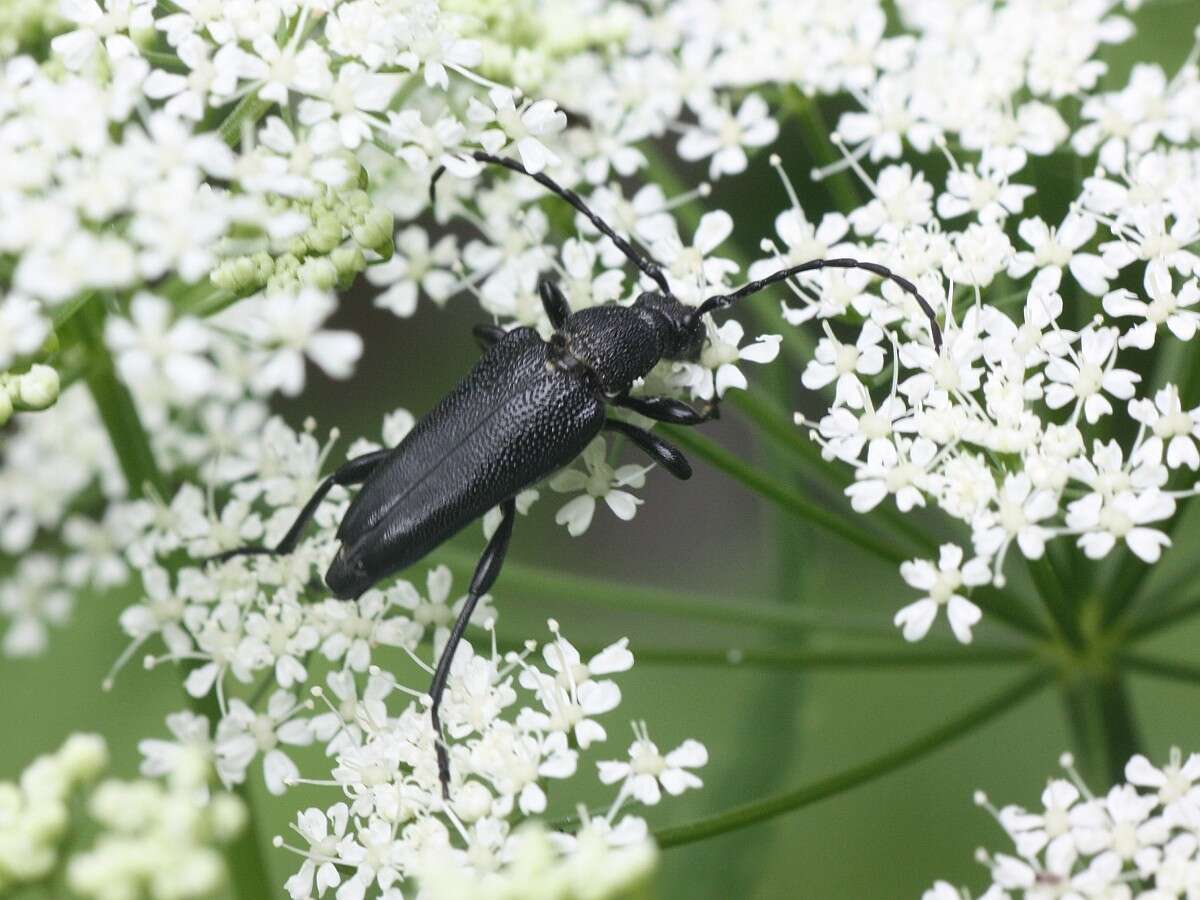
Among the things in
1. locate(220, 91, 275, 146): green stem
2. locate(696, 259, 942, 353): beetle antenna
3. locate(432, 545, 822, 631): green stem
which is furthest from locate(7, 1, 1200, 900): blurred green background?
locate(220, 91, 275, 146): green stem

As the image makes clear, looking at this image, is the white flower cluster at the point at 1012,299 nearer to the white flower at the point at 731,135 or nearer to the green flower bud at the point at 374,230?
the white flower at the point at 731,135

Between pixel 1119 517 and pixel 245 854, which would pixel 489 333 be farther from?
pixel 1119 517

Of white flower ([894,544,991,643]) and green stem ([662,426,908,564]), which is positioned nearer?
white flower ([894,544,991,643])

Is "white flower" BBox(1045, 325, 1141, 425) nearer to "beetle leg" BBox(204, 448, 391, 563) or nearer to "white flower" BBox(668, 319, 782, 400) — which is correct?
"white flower" BBox(668, 319, 782, 400)

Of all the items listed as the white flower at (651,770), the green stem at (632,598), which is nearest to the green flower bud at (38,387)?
the green stem at (632,598)

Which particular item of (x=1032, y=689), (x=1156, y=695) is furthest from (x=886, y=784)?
(x=1032, y=689)

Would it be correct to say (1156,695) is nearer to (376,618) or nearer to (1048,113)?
(1048,113)

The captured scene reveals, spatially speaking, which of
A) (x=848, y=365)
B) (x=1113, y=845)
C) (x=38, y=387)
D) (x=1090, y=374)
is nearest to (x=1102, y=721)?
(x=1113, y=845)
